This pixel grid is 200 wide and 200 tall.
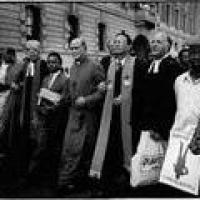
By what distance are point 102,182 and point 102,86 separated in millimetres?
1067

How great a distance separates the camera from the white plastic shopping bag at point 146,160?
5.47 metres

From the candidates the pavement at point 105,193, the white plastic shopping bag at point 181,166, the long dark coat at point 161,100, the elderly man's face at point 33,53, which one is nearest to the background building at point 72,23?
the elderly man's face at point 33,53

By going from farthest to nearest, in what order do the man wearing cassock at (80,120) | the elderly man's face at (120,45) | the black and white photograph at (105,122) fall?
the man wearing cassock at (80,120)
the elderly man's face at (120,45)
the black and white photograph at (105,122)

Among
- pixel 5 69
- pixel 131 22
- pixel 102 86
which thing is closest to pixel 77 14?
pixel 131 22

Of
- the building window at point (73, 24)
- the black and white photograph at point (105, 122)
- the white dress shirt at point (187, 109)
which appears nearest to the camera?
the white dress shirt at point (187, 109)

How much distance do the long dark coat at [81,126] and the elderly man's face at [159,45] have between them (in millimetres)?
731

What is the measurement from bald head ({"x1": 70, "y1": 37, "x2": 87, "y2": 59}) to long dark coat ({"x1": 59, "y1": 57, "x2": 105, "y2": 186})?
3.7 inches

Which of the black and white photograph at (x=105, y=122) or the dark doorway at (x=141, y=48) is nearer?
the black and white photograph at (x=105, y=122)

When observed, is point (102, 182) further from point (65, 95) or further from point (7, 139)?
point (7, 139)

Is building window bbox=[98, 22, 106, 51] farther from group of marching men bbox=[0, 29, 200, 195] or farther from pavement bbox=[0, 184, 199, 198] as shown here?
pavement bbox=[0, 184, 199, 198]

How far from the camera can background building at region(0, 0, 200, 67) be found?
1584 centimetres

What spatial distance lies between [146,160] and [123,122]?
72 cm

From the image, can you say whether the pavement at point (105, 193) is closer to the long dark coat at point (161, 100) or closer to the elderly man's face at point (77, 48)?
the long dark coat at point (161, 100)

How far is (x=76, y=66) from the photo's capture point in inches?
247
